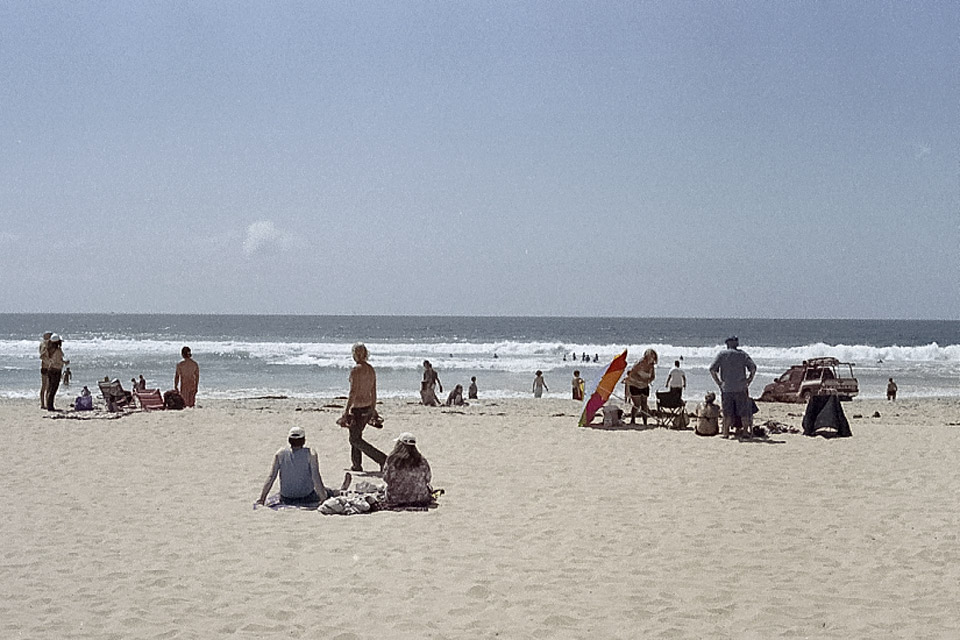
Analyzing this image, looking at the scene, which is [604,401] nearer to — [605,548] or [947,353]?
[605,548]

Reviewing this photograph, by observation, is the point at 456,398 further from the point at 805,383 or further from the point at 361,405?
the point at 361,405

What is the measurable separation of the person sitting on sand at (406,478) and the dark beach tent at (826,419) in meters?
7.30

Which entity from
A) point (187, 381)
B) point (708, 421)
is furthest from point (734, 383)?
point (187, 381)

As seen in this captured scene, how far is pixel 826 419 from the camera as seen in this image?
39.3 ft

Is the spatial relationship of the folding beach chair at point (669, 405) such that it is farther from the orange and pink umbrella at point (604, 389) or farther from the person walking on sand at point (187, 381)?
the person walking on sand at point (187, 381)

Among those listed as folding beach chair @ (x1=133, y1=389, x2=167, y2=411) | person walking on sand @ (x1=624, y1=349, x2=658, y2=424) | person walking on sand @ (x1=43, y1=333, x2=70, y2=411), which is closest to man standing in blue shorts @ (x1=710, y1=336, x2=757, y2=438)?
person walking on sand @ (x1=624, y1=349, x2=658, y2=424)

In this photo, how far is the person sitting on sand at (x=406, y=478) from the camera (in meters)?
7.21

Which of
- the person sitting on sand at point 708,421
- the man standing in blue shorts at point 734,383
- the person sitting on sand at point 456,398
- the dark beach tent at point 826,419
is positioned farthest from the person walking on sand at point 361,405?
the person sitting on sand at point 456,398

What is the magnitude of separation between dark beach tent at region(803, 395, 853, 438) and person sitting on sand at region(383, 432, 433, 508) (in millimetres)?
7297

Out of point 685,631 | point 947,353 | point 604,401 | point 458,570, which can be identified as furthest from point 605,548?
point 947,353

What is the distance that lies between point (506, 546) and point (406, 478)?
5.15ft

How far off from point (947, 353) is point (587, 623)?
50980mm

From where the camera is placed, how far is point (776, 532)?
6312 millimetres

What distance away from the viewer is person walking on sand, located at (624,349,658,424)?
44.5 ft
